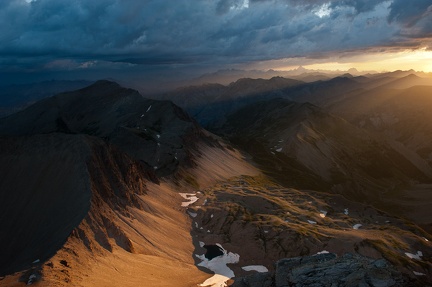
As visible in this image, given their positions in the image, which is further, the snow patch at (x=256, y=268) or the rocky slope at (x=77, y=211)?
the snow patch at (x=256, y=268)

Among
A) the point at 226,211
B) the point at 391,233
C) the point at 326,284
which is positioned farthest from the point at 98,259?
the point at 391,233

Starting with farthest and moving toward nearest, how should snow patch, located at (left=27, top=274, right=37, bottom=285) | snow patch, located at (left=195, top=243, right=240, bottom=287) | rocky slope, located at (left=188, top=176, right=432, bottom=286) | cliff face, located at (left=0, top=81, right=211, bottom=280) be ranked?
1. rocky slope, located at (left=188, top=176, right=432, bottom=286)
2. cliff face, located at (left=0, top=81, right=211, bottom=280)
3. snow patch, located at (left=195, top=243, right=240, bottom=287)
4. snow patch, located at (left=27, top=274, right=37, bottom=285)

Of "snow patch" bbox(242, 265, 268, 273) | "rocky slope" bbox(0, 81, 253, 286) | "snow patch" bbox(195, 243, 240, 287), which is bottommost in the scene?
"snow patch" bbox(242, 265, 268, 273)

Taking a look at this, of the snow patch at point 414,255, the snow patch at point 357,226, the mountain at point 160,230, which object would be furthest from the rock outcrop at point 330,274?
Answer: the snow patch at point 357,226

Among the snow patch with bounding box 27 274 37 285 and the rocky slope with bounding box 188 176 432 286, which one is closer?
the snow patch with bounding box 27 274 37 285

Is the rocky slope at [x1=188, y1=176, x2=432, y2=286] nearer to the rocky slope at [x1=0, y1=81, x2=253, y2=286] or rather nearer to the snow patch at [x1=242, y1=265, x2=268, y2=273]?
the snow patch at [x1=242, y1=265, x2=268, y2=273]

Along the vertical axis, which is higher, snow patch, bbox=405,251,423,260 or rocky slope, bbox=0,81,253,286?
rocky slope, bbox=0,81,253,286

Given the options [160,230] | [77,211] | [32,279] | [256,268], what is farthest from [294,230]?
[32,279]

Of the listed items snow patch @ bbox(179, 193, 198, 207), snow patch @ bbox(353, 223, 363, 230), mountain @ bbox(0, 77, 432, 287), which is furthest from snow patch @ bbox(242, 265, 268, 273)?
snow patch @ bbox(353, 223, 363, 230)

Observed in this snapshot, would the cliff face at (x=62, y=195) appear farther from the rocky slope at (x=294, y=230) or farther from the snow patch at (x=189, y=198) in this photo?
the rocky slope at (x=294, y=230)

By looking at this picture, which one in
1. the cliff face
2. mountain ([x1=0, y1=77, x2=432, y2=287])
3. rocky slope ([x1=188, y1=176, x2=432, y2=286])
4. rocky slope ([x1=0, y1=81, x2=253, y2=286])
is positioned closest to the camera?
mountain ([x1=0, y1=77, x2=432, y2=287])
